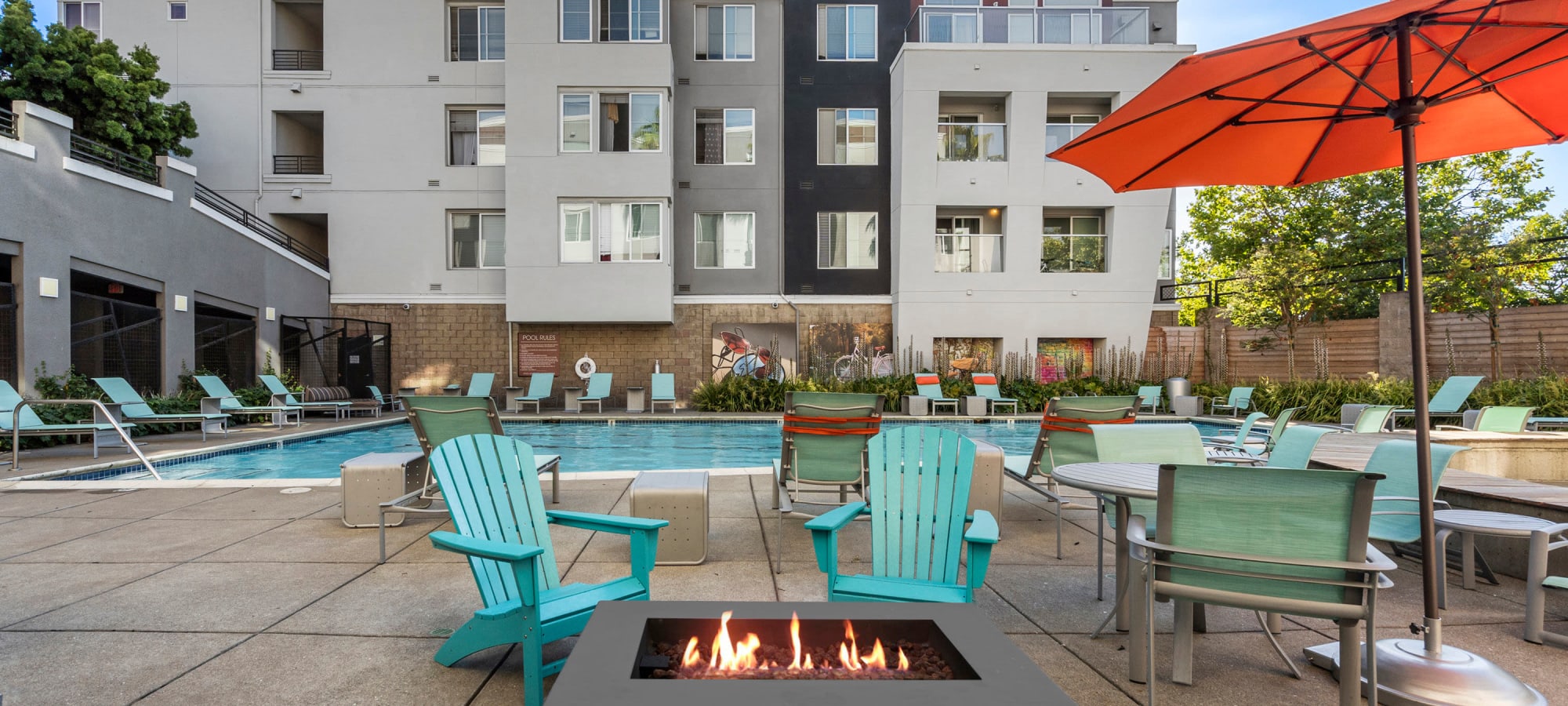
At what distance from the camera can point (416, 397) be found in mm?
5043

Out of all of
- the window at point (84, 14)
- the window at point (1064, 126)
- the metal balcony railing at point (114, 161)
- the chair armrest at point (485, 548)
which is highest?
the window at point (84, 14)

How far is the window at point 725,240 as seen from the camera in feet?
58.2

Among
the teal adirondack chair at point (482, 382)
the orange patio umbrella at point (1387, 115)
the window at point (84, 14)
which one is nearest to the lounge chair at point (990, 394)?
the teal adirondack chair at point (482, 382)

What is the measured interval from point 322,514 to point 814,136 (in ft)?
47.8

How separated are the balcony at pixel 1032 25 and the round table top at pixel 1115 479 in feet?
50.2

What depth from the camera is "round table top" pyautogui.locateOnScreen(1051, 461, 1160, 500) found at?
2.76 m

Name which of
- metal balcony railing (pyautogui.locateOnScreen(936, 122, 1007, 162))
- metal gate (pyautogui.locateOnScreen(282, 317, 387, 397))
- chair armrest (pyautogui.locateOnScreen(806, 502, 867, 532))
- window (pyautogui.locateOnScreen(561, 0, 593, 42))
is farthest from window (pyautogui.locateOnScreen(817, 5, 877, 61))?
chair armrest (pyautogui.locateOnScreen(806, 502, 867, 532))

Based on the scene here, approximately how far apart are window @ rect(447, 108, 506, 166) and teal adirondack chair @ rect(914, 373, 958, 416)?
10.9 metres

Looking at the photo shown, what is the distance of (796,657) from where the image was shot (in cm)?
179

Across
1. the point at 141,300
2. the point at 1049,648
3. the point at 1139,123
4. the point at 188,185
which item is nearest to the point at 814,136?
the point at 188,185

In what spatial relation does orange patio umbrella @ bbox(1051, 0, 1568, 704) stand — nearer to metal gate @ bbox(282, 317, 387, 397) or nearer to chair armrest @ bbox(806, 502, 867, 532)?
chair armrest @ bbox(806, 502, 867, 532)

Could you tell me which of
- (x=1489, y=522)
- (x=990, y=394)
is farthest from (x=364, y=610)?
(x=990, y=394)

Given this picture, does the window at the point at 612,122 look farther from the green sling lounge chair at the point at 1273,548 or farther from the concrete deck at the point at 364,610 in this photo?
the green sling lounge chair at the point at 1273,548

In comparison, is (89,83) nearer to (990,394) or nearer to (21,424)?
(21,424)
